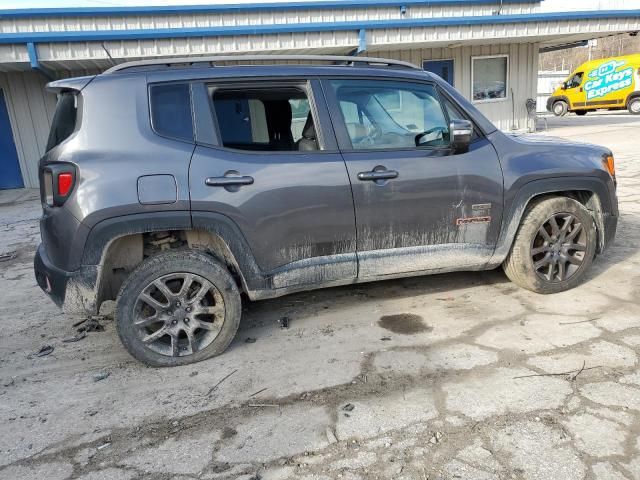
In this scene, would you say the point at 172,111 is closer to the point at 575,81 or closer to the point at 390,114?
the point at 390,114

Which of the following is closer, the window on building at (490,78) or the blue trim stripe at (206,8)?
the blue trim stripe at (206,8)

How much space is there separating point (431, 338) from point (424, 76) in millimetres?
1947

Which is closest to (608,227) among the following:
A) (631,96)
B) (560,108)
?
(631,96)

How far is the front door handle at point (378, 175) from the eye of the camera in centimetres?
331

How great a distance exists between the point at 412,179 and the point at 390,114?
551 millimetres

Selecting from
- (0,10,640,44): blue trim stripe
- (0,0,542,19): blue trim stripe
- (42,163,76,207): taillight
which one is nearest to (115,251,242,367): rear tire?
(42,163,76,207): taillight

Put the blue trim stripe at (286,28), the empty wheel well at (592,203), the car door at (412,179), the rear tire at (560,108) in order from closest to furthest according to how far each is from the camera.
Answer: the car door at (412,179) → the empty wheel well at (592,203) → the blue trim stripe at (286,28) → the rear tire at (560,108)

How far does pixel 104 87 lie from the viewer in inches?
118

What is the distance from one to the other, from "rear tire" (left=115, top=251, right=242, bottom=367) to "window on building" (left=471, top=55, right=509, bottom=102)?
13.5m

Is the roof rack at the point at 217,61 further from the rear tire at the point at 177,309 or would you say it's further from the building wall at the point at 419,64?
the building wall at the point at 419,64

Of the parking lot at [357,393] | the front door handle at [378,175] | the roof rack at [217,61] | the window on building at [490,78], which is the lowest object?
the parking lot at [357,393]

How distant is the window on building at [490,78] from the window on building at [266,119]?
41.1ft

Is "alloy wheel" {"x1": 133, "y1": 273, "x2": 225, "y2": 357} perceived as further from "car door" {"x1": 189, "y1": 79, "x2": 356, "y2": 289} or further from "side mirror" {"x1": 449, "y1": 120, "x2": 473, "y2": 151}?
"side mirror" {"x1": 449, "y1": 120, "x2": 473, "y2": 151}

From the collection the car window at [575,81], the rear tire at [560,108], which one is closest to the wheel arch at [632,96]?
the car window at [575,81]
